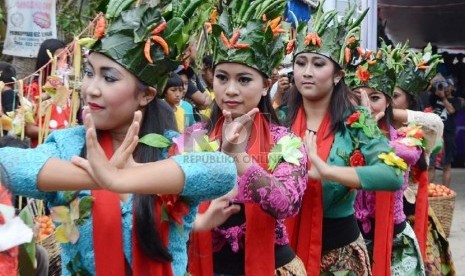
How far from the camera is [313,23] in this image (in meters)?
5.18

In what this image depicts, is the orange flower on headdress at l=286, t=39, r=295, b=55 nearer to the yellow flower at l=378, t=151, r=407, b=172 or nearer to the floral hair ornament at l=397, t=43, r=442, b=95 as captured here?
the yellow flower at l=378, t=151, r=407, b=172

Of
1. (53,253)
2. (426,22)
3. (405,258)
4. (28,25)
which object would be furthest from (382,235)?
(426,22)

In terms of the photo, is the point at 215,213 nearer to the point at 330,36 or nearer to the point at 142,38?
the point at 142,38

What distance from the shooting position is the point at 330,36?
5.03 m

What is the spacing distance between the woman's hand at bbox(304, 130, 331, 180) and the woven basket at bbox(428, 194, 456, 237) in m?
4.63

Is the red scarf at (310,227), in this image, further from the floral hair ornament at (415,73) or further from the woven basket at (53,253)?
the floral hair ornament at (415,73)

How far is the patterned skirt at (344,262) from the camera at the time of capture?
4578mm

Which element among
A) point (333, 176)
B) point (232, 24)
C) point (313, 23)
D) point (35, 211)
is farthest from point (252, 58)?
point (35, 211)

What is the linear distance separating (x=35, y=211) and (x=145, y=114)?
2.19m

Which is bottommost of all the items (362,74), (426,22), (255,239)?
(255,239)

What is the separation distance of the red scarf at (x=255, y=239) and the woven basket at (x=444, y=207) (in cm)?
521

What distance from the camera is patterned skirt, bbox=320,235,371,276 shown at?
458cm

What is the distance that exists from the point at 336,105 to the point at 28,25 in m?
3.14

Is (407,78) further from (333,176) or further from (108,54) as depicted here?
(108,54)
